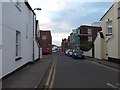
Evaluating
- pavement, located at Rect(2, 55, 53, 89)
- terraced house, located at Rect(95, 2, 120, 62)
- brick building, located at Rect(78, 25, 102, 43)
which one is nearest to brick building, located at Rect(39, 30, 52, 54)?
brick building, located at Rect(78, 25, 102, 43)

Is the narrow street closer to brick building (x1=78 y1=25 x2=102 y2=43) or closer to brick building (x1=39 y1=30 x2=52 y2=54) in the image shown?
brick building (x1=78 y1=25 x2=102 y2=43)

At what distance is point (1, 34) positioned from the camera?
1019 cm

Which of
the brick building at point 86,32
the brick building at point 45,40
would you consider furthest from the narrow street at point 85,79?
the brick building at point 45,40

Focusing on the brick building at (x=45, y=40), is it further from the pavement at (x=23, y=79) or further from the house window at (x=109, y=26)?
the pavement at (x=23, y=79)

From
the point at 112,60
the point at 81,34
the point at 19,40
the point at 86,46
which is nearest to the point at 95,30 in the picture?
the point at 81,34

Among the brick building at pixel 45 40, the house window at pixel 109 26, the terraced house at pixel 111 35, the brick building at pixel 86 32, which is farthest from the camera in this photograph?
the brick building at pixel 45 40

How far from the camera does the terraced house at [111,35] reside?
927 inches

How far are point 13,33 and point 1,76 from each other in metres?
3.69

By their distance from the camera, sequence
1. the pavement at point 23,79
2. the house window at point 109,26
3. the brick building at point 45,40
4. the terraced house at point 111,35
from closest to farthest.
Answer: the pavement at point 23,79 → the terraced house at point 111,35 → the house window at point 109,26 → the brick building at point 45,40

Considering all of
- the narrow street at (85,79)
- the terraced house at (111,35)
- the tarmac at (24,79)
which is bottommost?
the narrow street at (85,79)

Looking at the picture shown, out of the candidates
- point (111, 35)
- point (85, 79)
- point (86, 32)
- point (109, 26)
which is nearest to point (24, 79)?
point (85, 79)

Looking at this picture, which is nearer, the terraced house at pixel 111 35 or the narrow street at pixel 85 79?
the narrow street at pixel 85 79

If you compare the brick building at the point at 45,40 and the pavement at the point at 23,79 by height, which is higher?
the brick building at the point at 45,40

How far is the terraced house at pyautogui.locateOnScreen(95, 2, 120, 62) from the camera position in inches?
927
